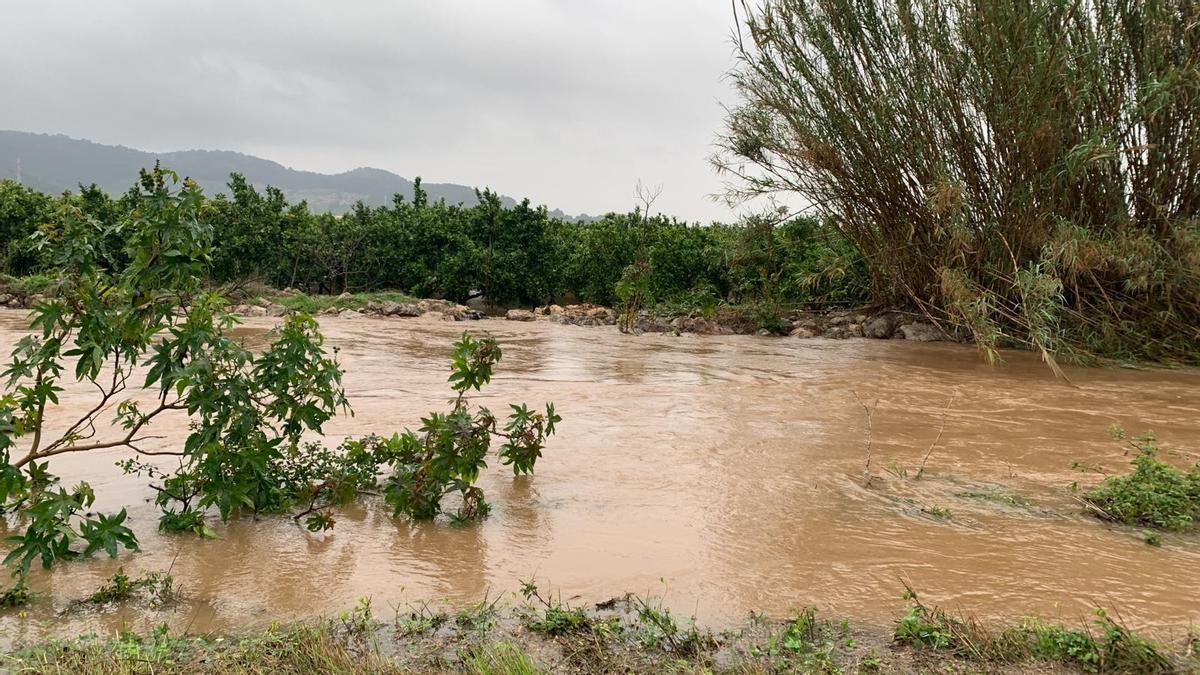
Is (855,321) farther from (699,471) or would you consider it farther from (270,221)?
(270,221)

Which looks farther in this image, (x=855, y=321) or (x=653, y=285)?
(x=653, y=285)

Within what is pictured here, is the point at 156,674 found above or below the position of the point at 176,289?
below

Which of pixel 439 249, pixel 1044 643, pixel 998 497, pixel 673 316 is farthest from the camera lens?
pixel 439 249

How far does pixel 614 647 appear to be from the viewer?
8.87 feet

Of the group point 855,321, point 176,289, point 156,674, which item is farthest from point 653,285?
point 156,674

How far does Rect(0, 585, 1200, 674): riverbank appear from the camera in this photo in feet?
8.14

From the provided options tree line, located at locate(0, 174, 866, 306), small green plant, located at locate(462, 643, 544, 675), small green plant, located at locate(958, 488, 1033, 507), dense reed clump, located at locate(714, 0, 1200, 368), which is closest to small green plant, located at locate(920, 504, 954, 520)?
small green plant, located at locate(958, 488, 1033, 507)

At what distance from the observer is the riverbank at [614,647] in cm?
248

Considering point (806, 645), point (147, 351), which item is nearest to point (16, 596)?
point (147, 351)

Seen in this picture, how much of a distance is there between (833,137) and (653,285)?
7.59 metres

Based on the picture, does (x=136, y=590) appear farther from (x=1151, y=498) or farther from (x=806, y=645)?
(x=1151, y=498)

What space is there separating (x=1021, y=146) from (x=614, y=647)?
1054 cm

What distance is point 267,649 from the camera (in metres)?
2.58

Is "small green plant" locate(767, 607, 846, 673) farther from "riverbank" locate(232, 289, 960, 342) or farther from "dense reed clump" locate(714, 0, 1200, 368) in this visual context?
"riverbank" locate(232, 289, 960, 342)
